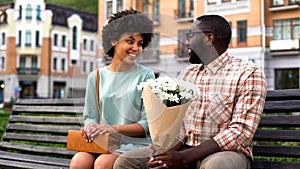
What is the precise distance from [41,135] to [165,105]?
1.54m

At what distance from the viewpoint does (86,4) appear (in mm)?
10602

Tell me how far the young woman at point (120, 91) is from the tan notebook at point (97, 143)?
17 mm

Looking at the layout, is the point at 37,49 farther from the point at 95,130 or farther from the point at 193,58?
the point at 193,58

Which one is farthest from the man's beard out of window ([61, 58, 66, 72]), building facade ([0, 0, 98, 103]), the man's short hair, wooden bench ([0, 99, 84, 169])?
window ([61, 58, 66, 72])

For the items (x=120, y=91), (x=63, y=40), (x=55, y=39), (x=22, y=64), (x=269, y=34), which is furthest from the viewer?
(x=22, y=64)

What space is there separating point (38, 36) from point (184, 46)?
2259 centimetres

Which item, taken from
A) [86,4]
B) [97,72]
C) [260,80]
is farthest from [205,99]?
[86,4]

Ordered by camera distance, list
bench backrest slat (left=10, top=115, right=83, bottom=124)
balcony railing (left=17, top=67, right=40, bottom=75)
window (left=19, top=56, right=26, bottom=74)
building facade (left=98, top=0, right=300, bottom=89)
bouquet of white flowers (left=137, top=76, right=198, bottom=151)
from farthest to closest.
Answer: window (left=19, top=56, right=26, bottom=74) < balcony railing (left=17, top=67, right=40, bottom=75) < building facade (left=98, top=0, right=300, bottom=89) < bench backrest slat (left=10, top=115, right=83, bottom=124) < bouquet of white flowers (left=137, top=76, right=198, bottom=151)

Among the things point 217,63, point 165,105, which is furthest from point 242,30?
point 165,105

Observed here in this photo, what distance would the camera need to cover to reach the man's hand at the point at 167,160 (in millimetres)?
1323

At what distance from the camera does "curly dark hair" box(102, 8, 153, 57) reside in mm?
1256

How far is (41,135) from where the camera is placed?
8.50ft

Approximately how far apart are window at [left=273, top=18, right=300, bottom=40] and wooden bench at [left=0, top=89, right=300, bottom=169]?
870cm

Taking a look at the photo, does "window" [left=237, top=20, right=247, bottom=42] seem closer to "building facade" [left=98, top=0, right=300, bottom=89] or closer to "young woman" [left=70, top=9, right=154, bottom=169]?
"building facade" [left=98, top=0, right=300, bottom=89]
